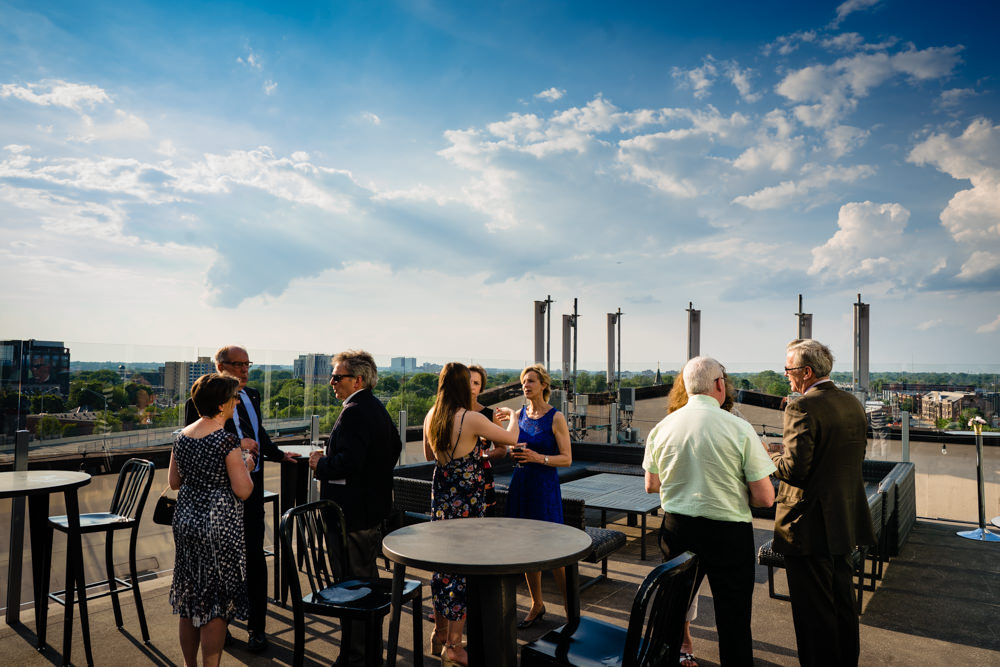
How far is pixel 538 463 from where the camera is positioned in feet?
11.5

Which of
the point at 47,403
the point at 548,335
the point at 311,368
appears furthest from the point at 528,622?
the point at 548,335

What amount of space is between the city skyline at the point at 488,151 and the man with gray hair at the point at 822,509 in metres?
3.41

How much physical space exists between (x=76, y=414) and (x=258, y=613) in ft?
9.95

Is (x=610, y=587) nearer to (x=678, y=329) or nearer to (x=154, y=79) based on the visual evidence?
(x=154, y=79)

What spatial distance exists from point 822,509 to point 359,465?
2139 mm

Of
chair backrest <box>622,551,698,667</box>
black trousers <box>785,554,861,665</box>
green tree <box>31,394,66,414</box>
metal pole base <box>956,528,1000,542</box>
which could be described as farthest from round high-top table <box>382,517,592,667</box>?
metal pole base <box>956,528,1000,542</box>

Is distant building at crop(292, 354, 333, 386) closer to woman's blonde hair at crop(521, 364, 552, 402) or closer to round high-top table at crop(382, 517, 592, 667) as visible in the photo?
woman's blonde hair at crop(521, 364, 552, 402)

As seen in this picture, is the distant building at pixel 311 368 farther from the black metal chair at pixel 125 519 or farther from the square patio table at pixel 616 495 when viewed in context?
the black metal chair at pixel 125 519

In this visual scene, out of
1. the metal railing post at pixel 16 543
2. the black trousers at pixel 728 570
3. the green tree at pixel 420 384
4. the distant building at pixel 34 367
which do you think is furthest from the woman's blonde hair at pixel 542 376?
the green tree at pixel 420 384

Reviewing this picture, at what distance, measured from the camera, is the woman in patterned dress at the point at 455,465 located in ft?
9.86

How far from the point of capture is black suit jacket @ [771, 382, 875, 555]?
8.63ft

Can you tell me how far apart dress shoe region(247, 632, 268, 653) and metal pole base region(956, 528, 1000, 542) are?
6.76m

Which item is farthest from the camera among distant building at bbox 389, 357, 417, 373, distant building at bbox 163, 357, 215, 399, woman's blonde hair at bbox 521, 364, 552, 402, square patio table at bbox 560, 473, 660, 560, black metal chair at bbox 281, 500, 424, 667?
distant building at bbox 389, 357, 417, 373

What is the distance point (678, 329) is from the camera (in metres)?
22.2
